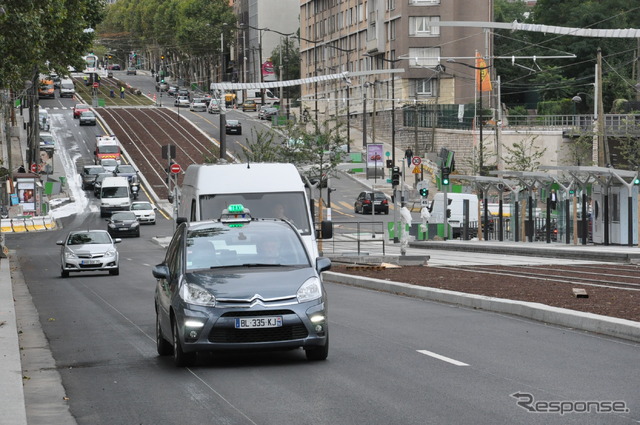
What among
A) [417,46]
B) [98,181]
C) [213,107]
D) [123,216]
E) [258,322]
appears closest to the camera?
[258,322]

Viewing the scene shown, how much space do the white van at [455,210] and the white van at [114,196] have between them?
886 inches

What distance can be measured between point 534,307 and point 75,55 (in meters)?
30.2

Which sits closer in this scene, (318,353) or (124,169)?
(318,353)

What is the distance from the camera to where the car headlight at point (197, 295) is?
12252 mm

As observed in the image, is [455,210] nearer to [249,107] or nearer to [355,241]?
[355,241]

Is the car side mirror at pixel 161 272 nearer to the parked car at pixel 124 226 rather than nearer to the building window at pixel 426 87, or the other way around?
the parked car at pixel 124 226

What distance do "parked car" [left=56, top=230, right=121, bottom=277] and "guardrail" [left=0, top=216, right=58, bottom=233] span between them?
3501 centimetres

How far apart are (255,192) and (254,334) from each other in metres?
8.59

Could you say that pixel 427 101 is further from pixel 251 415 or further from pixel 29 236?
pixel 251 415

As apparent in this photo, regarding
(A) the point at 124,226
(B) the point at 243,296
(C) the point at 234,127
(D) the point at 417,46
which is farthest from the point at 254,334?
(C) the point at 234,127

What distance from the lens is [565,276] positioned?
26656mm

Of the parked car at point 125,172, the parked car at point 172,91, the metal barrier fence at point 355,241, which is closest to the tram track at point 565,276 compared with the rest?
the metal barrier fence at point 355,241

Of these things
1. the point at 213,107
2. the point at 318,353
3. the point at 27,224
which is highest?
the point at 213,107

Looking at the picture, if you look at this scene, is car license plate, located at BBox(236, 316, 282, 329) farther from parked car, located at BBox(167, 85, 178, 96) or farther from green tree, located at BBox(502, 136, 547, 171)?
parked car, located at BBox(167, 85, 178, 96)
